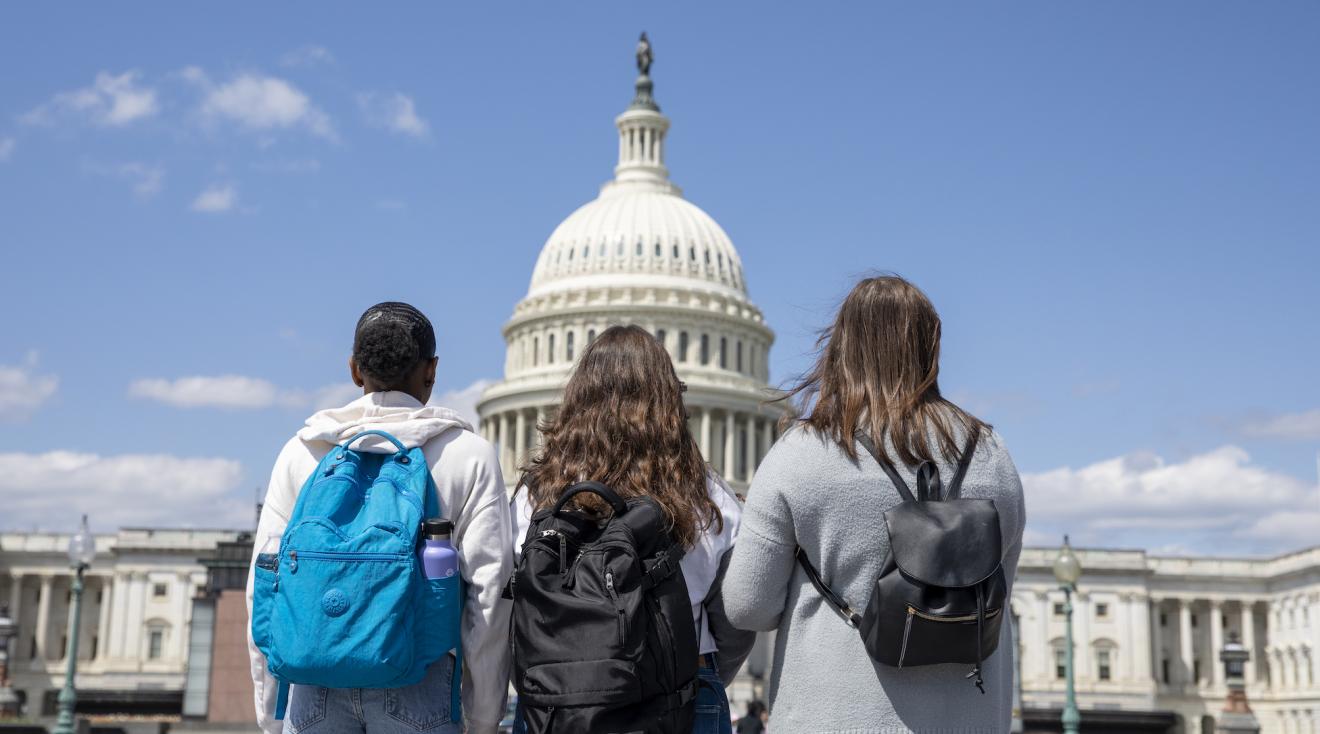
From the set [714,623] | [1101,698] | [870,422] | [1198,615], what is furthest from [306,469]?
[1198,615]

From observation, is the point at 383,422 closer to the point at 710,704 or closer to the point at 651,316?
the point at 710,704

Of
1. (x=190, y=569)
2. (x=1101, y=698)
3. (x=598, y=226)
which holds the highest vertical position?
(x=598, y=226)

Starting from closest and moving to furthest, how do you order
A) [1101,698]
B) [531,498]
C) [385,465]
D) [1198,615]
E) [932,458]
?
[932,458]
[385,465]
[531,498]
[1101,698]
[1198,615]

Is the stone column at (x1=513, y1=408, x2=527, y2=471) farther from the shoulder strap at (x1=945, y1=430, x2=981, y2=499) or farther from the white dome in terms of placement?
the shoulder strap at (x1=945, y1=430, x2=981, y2=499)

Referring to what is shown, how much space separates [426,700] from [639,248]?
304 ft

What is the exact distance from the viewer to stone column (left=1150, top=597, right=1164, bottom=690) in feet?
309

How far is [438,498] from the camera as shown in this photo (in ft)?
20.1

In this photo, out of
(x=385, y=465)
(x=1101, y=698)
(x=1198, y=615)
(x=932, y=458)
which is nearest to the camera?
(x=932, y=458)

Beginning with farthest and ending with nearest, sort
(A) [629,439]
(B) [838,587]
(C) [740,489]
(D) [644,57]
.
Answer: (D) [644,57]
(C) [740,489]
(A) [629,439]
(B) [838,587]

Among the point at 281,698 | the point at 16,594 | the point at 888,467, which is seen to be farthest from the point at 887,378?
the point at 16,594

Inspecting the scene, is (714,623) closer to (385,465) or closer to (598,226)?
(385,465)

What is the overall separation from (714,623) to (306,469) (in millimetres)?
1824

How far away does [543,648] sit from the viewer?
18.5ft

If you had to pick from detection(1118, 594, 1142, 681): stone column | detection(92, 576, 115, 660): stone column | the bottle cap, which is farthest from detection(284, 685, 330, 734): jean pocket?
detection(92, 576, 115, 660): stone column
